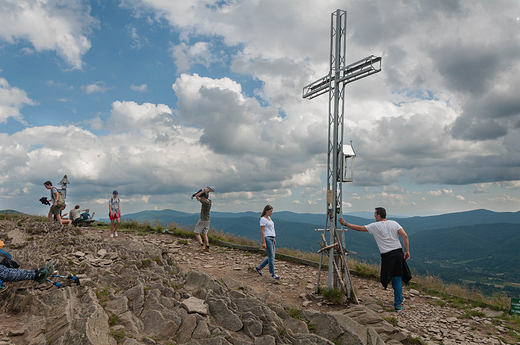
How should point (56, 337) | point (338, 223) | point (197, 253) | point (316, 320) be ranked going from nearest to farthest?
point (56, 337), point (316, 320), point (338, 223), point (197, 253)

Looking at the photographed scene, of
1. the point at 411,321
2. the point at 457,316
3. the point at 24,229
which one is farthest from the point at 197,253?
the point at 457,316

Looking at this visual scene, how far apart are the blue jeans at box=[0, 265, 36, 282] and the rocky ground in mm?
274

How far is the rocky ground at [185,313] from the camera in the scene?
457 cm

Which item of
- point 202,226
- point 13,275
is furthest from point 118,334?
point 202,226

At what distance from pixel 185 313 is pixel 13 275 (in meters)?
3.60

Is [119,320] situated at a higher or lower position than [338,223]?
lower

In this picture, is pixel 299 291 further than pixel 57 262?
Yes

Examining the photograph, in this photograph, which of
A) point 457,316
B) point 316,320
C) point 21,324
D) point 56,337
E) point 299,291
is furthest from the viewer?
point 299,291

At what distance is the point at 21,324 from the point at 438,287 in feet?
37.1

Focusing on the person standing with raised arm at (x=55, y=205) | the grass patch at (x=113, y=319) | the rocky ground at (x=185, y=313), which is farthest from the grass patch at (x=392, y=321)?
the person standing with raised arm at (x=55, y=205)

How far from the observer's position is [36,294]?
554 cm

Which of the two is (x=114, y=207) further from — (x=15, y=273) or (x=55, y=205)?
(x=15, y=273)

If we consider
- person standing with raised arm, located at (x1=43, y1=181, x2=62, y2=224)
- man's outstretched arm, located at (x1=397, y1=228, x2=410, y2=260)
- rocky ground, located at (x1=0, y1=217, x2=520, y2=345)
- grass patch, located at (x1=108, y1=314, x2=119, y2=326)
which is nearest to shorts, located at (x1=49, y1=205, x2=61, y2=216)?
person standing with raised arm, located at (x1=43, y1=181, x2=62, y2=224)

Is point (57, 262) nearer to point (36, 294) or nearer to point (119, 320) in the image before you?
point (36, 294)
